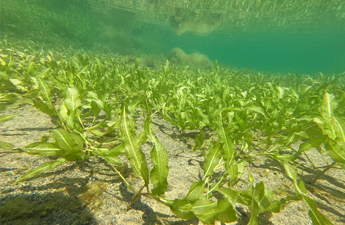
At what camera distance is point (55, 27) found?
2297cm

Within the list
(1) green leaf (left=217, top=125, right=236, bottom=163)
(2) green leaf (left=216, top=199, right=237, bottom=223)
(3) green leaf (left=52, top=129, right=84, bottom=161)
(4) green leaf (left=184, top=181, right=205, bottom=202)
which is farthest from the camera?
(1) green leaf (left=217, top=125, right=236, bottom=163)

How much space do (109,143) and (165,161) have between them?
0.78m

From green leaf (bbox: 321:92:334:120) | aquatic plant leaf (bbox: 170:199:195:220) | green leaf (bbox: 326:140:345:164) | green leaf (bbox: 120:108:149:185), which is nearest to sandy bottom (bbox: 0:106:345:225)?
aquatic plant leaf (bbox: 170:199:195:220)

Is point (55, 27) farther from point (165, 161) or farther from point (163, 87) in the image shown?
point (165, 161)

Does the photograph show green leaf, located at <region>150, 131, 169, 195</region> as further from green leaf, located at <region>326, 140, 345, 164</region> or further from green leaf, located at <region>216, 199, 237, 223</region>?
green leaf, located at <region>326, 140, 345, 164</region>

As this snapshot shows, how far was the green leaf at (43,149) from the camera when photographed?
0.96m

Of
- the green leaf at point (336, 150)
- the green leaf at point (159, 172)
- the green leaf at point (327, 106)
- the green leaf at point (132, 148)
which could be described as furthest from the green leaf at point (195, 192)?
the green leaf at point (327, 106)

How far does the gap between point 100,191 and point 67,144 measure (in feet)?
1.31

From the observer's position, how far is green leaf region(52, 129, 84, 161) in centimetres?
99

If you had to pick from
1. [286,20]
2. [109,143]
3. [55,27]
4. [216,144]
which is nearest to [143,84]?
[109,143]

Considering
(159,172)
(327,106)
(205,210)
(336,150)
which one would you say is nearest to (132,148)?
(159,172)

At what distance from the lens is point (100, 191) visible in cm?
101

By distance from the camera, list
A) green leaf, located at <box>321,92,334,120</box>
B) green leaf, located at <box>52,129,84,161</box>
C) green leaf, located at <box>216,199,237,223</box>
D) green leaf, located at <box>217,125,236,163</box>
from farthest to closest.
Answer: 1. green leaf, located at <box>321,92,334,120</box>
2. green leaf, located at <box>217,125,236,163</box>
3. green leaf, located at <box>52,129,84,161</box>
4. green leaf, located at <box>216,199,237,223</box>

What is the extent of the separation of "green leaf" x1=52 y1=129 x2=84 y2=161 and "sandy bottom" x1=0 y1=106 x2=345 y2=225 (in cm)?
19
